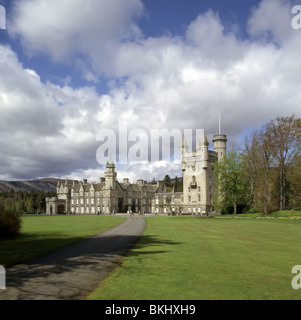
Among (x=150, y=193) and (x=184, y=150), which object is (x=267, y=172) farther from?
(x=150, y=193)

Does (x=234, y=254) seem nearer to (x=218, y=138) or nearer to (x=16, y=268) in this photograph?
(x=16, y=268)

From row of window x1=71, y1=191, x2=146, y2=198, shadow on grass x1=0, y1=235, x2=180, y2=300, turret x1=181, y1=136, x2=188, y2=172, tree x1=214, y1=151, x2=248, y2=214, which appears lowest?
shadow on grass x1=0, y1=235, x2=180, y2=300

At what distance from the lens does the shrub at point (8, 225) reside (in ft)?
78.1

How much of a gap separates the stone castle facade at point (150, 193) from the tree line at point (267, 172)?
17.2 metres

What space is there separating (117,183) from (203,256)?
105127mm

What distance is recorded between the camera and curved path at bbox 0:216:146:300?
30.4 feet

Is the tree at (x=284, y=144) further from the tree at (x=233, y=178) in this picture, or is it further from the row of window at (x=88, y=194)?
the row of window at (x=88, y=194)
